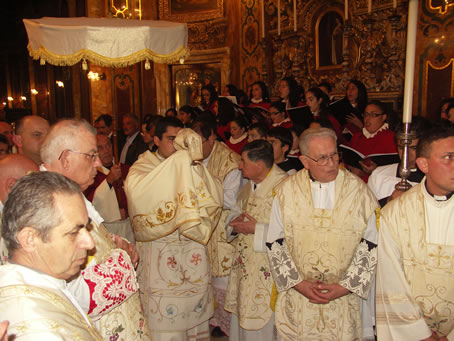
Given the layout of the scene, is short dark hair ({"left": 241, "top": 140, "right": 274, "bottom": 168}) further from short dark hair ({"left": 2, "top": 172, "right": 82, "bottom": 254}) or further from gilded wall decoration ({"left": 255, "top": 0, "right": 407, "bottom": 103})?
gilded wall decoration ({"left": 255, "top": 0, "right": 407, "bottom": 103})

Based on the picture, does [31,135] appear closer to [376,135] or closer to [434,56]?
[376,135]

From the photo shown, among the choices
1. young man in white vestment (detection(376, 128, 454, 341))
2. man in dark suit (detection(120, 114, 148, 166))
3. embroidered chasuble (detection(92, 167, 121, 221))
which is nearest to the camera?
young man in white vestment (detection(376, 128, 454, 341))

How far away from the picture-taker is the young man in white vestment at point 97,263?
2107 millimetres

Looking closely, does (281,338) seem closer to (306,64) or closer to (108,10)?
(306,64)

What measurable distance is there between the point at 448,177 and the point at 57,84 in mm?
15392

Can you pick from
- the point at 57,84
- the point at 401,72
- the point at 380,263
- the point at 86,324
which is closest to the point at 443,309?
the point at 380,263

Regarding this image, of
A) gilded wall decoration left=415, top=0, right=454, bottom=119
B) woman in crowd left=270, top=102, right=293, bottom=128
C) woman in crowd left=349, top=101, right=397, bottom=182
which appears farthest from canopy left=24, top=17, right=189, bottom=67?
gilded wall decoration left=415, top=0, right=454, bottom=119

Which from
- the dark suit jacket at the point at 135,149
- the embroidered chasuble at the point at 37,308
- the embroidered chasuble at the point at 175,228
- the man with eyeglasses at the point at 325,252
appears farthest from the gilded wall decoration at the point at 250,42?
the embroidered chasuble at the point at 37,308

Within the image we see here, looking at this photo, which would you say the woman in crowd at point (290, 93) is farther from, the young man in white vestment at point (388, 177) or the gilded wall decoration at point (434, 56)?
the young man in white vestment at point (388, 177)

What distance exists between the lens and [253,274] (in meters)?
3.61

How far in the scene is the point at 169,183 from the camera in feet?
11.3

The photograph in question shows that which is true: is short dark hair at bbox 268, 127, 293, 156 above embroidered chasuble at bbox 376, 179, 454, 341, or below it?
above

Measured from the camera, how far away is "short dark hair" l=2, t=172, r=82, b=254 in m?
1.42

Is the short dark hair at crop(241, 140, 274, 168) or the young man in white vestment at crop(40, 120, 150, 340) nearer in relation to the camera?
the young man in white vestment at crop(40, 120, 150, 340)
